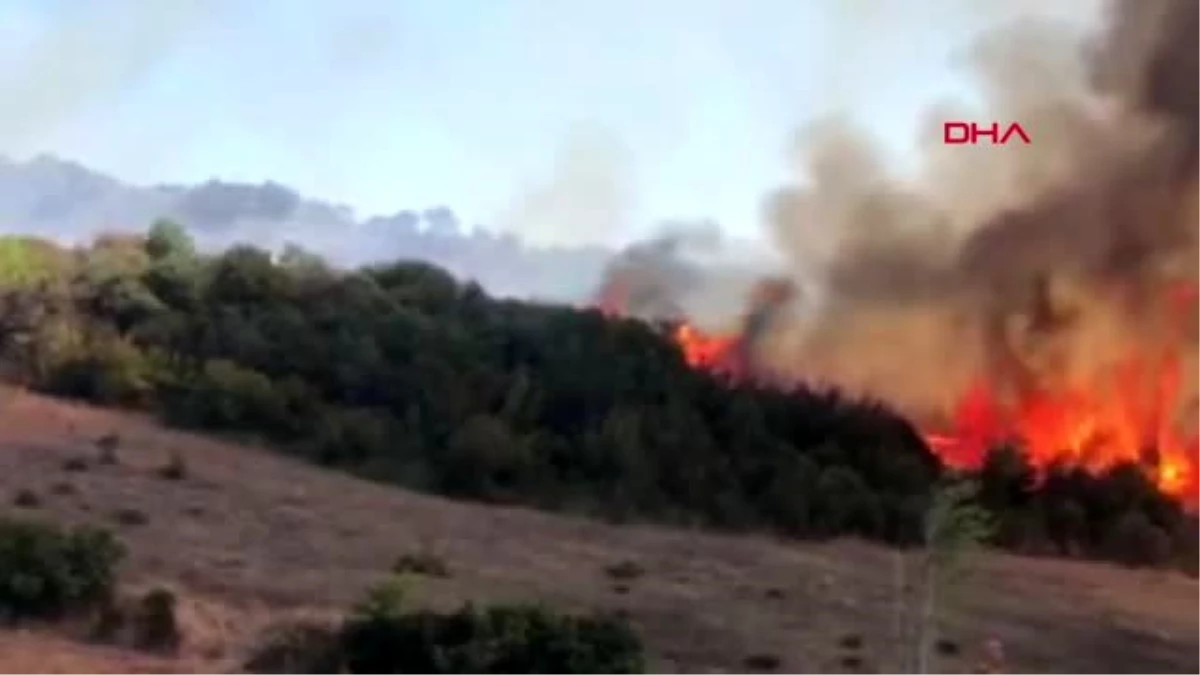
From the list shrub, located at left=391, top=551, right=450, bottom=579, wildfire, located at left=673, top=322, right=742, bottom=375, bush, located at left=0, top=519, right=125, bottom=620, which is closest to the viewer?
bush, located at left=0, top=519, right=125, bottom=620

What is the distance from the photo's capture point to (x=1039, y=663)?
29453mm

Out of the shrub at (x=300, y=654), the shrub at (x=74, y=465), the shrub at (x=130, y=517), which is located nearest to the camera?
the shrub at (x=300, y=654)

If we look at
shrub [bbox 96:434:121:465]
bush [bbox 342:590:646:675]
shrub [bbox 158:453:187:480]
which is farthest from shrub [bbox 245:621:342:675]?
shrub [bbox 96:434:121:465]

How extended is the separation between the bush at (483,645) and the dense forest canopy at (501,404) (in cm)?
1541

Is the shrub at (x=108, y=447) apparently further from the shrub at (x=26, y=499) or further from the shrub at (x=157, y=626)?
the shrub at (x=157, y=626)

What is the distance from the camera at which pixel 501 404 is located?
46.1m

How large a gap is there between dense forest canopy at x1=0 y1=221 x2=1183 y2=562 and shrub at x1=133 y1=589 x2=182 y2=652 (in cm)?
1520

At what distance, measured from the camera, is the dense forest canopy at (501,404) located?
1654 inches

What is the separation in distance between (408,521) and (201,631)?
10719 millimetres

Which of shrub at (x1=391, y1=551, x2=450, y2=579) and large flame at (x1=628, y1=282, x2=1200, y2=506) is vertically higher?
large flame at (x1=628, y1=282, x2=1200, y2=506)

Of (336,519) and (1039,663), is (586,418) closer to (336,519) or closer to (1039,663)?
(336,519)

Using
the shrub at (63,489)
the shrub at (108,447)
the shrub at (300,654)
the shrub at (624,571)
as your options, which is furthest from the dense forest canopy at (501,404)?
the shrub at (300,654)

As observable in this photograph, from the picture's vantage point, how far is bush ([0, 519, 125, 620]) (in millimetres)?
27078

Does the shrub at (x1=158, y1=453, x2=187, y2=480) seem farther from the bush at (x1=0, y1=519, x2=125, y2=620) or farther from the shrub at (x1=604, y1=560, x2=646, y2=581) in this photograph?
the bush at (x1=0, y1=519, x2=125, y2=620)
